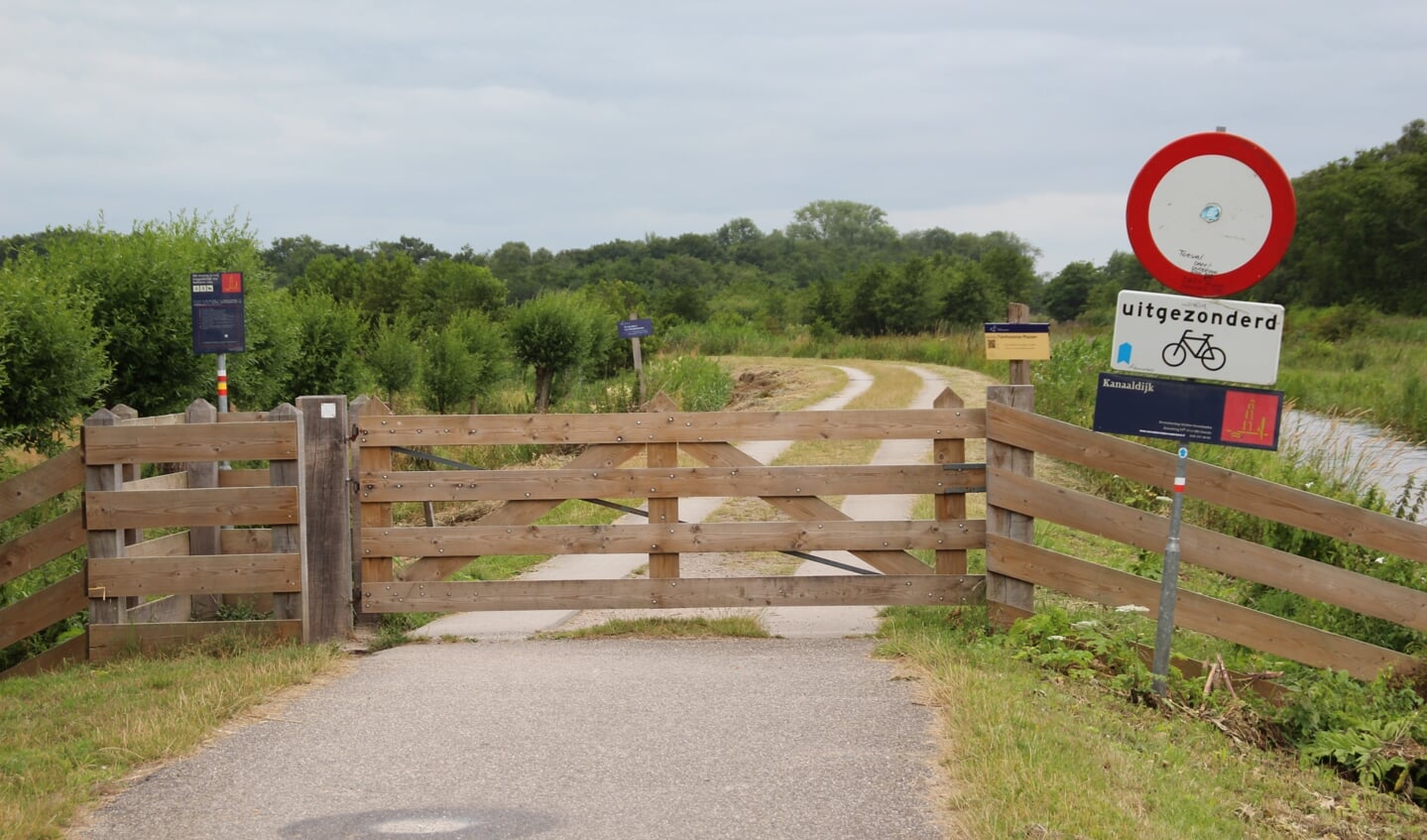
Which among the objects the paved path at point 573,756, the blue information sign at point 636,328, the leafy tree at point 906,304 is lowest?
the paved path at point 573,756

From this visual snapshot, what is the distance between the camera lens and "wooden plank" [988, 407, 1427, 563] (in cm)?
705

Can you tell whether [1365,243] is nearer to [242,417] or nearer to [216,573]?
[242,417]

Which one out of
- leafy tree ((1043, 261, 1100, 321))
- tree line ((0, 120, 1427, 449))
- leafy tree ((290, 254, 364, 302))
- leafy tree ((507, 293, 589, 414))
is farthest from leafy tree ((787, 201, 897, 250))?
leafy tree ((507, 293, 589, 414))

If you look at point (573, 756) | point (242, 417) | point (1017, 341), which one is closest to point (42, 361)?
point (242, 417)

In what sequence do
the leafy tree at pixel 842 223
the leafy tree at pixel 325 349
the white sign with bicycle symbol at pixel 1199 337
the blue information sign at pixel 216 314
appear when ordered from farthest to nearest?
the leafy tree at pixel 842 223 < the leafy tree at pixel 325 349 < the blue information sign at pixel 216 314 < the white sign with bicycle symbol at pixel 1199 337

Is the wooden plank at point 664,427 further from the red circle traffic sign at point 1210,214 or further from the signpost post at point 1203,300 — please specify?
the red circle traffic sign at point 1210,214

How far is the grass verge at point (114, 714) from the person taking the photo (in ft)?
16.1

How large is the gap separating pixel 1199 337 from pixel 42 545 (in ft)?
23.6

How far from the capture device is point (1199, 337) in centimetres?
612

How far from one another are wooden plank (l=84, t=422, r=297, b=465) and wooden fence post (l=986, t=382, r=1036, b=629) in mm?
4336

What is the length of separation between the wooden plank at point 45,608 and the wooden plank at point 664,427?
2.12 meters

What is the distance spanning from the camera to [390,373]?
37219mm

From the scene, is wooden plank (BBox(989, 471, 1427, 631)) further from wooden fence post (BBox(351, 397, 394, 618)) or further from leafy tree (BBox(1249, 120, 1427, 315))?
leafy tree (BBox(1249, 120, 1427, 315))

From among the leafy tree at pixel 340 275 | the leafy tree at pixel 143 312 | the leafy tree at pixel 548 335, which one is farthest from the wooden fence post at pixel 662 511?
the leafy tree at pixel 340 275
